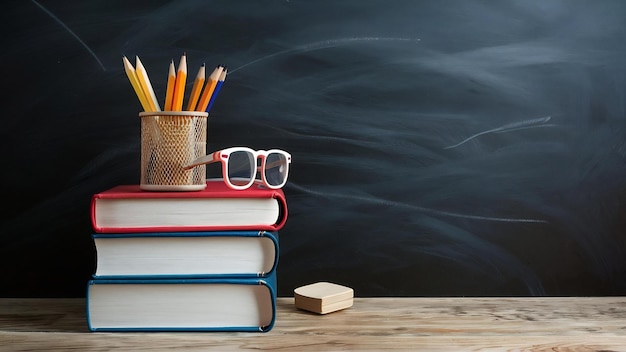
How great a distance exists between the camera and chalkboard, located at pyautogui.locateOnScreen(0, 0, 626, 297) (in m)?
1.02

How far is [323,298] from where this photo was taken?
89 cm

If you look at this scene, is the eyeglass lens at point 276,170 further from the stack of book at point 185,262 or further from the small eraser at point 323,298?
the small eraser at point 323,298

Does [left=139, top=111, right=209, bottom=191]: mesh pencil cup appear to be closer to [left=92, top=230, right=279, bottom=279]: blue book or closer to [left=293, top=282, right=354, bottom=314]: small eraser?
[left=92, top=230, right=279, bottom=279]: blue book

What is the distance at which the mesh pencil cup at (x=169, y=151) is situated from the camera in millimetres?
824

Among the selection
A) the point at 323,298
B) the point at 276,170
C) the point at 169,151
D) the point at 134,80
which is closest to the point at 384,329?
the point at 323,298

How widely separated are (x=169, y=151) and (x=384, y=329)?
1.32ft

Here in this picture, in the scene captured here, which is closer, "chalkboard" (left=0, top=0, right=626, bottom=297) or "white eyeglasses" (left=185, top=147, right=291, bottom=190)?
"white eyeglasses" (left=185, top=147, right=291, bottom=190)

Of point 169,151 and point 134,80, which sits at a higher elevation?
point 134,80

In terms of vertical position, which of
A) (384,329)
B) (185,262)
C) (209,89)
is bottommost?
(384,329)

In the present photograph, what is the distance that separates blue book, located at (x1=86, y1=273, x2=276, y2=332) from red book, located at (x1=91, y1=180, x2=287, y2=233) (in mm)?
76

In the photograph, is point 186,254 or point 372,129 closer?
point 186,254

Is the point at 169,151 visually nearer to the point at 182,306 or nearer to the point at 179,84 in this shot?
the point at 179,84

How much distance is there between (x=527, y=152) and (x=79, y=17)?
0.84 m

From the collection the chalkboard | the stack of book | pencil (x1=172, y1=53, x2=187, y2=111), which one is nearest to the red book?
the stack of book
